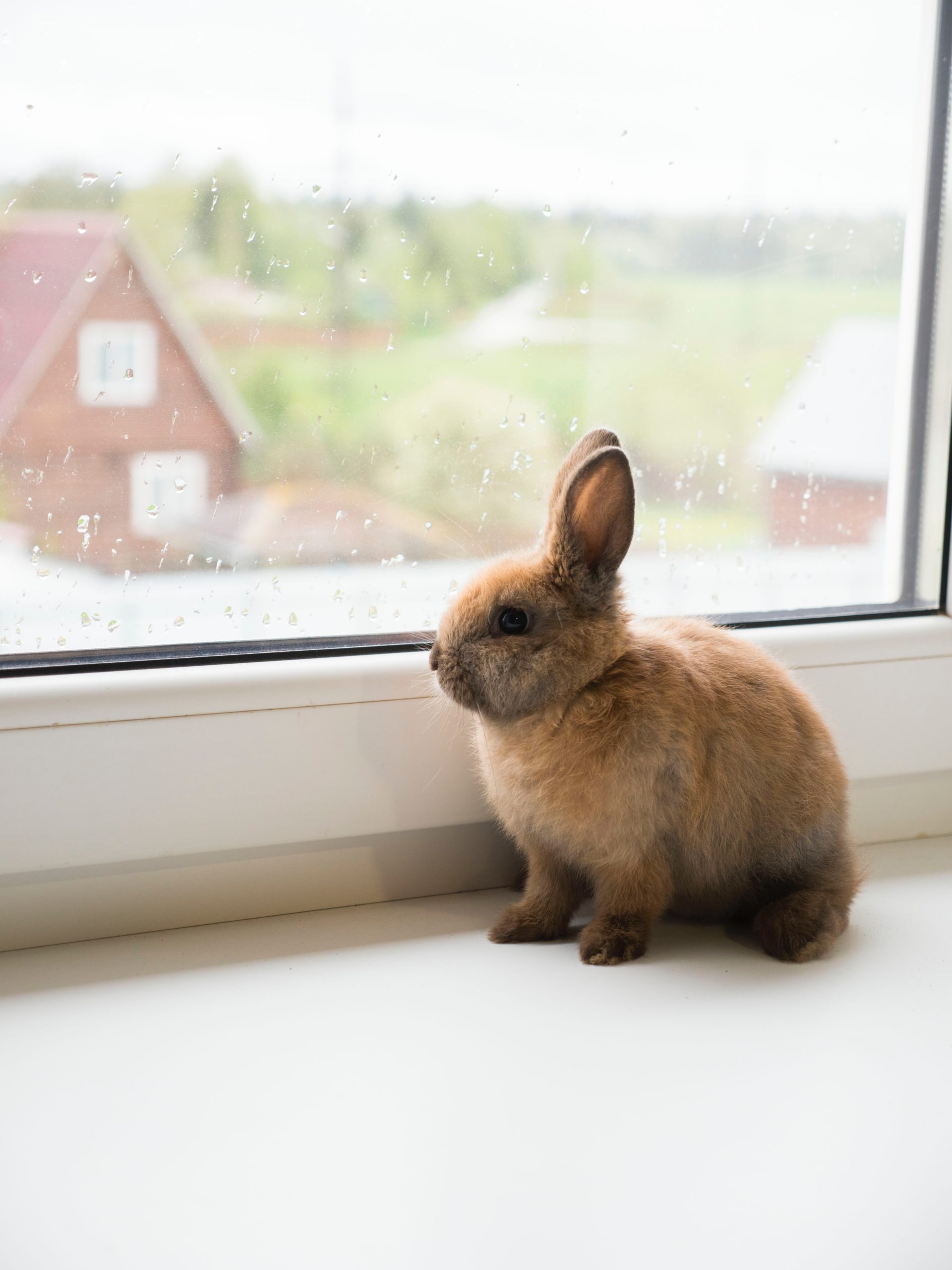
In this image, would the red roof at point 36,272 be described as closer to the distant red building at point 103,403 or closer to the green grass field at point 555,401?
the distant red building at point 103,403

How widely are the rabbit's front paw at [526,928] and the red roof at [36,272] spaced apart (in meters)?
0.62

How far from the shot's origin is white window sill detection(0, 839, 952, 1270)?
1.99 feet

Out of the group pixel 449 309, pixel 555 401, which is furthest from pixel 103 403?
pixel 555 401

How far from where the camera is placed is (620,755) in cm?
91

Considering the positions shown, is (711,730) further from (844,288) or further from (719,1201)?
(844,288)

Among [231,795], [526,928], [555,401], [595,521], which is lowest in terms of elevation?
[526,928]

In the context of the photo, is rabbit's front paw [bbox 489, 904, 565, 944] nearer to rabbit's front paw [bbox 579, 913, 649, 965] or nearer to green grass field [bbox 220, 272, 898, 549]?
rabbit's front paw [bbox 579, 913, 649, 965]

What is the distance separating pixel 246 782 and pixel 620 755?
0.34 metres

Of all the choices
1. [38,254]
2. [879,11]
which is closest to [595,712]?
[38,254]

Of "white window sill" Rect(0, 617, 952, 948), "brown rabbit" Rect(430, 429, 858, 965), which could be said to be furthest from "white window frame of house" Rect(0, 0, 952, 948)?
"brown rabbit" Rect(430, 429, 858, 965)

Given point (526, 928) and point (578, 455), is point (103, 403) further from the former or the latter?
point (526, 928)

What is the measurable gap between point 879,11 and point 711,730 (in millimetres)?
A: 819

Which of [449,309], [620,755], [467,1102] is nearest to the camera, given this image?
[467,1102]

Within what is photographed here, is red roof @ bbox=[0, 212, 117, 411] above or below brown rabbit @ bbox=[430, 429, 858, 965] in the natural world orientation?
above
